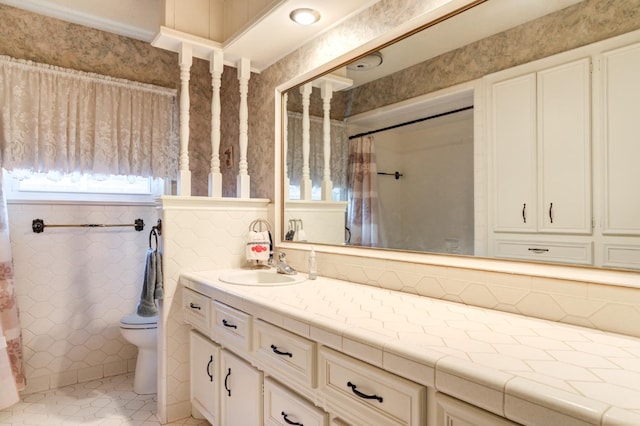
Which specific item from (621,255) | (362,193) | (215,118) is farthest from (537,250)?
(215,118)

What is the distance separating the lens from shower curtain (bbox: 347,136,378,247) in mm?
1860

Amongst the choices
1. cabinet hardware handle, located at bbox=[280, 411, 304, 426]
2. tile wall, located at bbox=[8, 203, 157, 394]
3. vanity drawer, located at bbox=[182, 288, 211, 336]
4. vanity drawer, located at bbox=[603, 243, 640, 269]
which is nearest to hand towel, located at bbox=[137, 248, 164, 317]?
vanity drawer, located at bbox=[182, 288, 211, 336]

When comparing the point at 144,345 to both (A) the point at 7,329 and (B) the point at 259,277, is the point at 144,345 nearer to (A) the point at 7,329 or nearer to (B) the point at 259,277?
(A) the point at 7,329

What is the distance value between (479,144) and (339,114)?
0.85 m

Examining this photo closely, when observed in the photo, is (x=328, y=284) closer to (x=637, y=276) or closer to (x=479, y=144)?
(x=479, y=144)

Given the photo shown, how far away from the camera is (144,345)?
2455 mm

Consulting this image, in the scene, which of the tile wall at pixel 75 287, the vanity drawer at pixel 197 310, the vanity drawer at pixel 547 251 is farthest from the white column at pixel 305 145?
the tile wall at pixel 75 287

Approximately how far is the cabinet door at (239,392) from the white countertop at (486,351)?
29cm

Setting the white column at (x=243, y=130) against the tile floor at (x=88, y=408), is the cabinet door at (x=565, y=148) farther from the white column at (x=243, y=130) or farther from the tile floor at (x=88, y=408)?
the tile floor at (x=88, y=408)

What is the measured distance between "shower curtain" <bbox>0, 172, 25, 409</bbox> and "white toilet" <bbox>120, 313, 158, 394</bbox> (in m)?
0.58

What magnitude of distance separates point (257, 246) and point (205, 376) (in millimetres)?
739

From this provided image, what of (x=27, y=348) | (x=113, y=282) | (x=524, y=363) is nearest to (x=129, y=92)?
(x=113, y=282)

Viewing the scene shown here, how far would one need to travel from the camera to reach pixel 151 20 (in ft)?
9.07

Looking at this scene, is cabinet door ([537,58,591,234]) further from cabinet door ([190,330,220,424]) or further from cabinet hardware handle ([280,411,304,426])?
cabinet door ([190,330,220,424])
